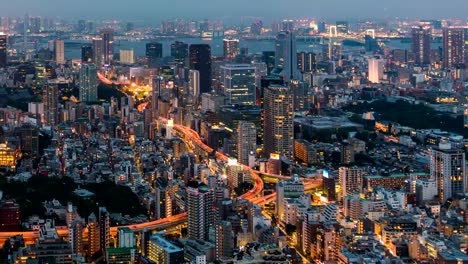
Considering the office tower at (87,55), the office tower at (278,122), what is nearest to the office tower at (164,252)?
the office tower at (278,122)

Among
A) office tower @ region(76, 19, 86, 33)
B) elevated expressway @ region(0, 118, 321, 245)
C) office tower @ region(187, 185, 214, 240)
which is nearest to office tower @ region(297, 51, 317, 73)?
elevated expressway @ region(0, 118, 321, 245)

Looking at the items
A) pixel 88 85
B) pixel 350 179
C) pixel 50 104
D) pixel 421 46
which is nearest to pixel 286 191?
pixel 350 179

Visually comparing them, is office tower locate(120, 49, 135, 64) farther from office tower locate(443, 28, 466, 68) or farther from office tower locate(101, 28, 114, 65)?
office tower locate(443, 28, 466, 68)

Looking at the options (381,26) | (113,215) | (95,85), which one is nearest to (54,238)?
(113,215)

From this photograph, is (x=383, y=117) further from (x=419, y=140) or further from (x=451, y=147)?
(x=451, y=147)

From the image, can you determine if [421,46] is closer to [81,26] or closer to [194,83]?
[194,83]

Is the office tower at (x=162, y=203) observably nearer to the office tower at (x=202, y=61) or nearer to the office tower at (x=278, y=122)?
the office tower at (x=278, y=122)
